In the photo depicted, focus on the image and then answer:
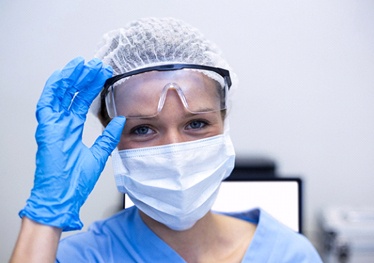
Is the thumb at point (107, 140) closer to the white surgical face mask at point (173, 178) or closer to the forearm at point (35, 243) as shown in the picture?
the white surgical face mask at point (173, 178)

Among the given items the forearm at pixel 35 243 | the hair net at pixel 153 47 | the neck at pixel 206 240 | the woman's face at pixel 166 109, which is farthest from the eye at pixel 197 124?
the forearm at pixel 35 243

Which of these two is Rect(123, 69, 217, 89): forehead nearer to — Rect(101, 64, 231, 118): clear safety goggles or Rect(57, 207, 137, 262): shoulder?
Rect(101, 64, 231, 118): clear safety goggles

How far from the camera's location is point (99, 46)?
107 centimetres

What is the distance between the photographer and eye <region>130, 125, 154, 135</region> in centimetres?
95

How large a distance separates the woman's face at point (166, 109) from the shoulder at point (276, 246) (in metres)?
0.32

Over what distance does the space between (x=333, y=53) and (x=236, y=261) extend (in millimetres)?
1240

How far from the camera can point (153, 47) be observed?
38.0 inches

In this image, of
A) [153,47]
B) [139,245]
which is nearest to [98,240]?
[139,245]

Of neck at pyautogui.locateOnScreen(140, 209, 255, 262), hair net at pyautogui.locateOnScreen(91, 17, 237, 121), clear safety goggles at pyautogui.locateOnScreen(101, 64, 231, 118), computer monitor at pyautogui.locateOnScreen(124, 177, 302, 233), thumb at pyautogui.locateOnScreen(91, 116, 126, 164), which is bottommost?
computer monitor at pyautogui.locateOnScreen(124, 177, 302, 233)

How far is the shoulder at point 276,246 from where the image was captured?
103 centimetres

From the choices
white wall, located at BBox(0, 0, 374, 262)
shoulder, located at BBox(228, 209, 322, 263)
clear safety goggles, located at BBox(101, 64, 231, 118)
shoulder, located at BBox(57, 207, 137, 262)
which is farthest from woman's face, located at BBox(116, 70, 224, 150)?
white wall, located at BBox(0, 0, 374, 262)

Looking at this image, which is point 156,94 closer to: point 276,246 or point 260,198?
point 276,246

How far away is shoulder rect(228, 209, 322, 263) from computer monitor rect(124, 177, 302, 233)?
23.1 inches

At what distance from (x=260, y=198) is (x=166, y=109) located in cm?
94
